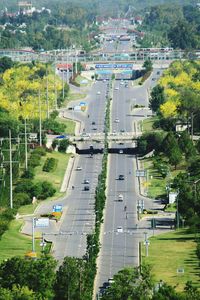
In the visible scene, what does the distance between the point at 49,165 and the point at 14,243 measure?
30.9 m

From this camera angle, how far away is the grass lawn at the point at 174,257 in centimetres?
8062

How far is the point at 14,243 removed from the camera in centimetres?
9219

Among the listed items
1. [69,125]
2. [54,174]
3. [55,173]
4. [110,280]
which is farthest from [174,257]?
[69,125]

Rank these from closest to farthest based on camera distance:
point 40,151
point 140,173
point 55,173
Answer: point 140,173 < point 55,173 < point 40,151

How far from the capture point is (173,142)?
12650 centimetres

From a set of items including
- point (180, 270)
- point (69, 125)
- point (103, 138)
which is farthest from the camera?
point (69, 125)

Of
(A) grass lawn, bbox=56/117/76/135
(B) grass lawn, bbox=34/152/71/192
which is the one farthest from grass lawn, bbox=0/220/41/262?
(A) grass lawn, bbox=56/117/76/135

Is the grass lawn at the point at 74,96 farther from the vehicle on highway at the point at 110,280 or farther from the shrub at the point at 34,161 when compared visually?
the vehicle on highway at the point at 110,280

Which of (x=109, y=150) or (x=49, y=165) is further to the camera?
(x=109, y=150)

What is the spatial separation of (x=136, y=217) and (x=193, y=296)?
33.6 m

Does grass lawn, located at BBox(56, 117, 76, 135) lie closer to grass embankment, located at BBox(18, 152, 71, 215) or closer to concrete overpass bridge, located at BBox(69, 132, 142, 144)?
concrete overpass bridge, located at BBox(69, 132, 142, 144)

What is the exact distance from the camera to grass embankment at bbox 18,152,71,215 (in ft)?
349

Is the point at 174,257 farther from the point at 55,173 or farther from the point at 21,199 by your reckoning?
the point at 55,173

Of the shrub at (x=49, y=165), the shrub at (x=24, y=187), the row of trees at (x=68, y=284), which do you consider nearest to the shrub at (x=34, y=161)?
the shrub at (x=49, y=165)
